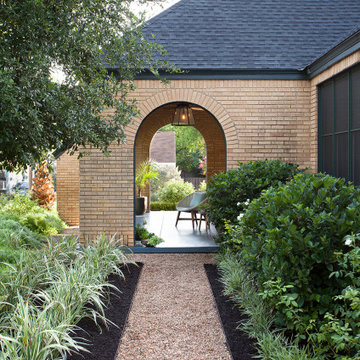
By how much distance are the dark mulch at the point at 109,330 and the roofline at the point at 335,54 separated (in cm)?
436

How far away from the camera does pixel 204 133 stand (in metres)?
13.1

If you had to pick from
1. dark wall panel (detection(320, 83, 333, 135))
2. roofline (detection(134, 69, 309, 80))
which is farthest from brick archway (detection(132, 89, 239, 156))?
dark wall panel (detection(320, 83, 333, 135))

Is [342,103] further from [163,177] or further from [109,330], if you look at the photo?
[163,177]

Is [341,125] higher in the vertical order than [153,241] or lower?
higher

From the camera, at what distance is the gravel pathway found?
3.58 meters

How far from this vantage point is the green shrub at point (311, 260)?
3.12 meters

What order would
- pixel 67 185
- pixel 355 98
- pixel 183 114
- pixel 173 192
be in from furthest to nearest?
pixel 173 192, pixel 67 185, pixel 183 114, pixel 355 98

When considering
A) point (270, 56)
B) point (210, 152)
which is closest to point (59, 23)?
point (270, 56)

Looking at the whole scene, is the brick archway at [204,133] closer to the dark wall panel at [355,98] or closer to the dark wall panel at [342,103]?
the dark wall panel at [342,103]

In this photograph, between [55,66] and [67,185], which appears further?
[67,185]

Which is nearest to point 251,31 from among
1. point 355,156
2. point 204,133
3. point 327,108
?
point 327,108

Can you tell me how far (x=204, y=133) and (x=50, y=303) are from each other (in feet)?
33.3

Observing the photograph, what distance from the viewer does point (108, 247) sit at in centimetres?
596

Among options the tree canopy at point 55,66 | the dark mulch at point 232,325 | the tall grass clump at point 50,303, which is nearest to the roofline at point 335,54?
the tree canopy at point 55,66
